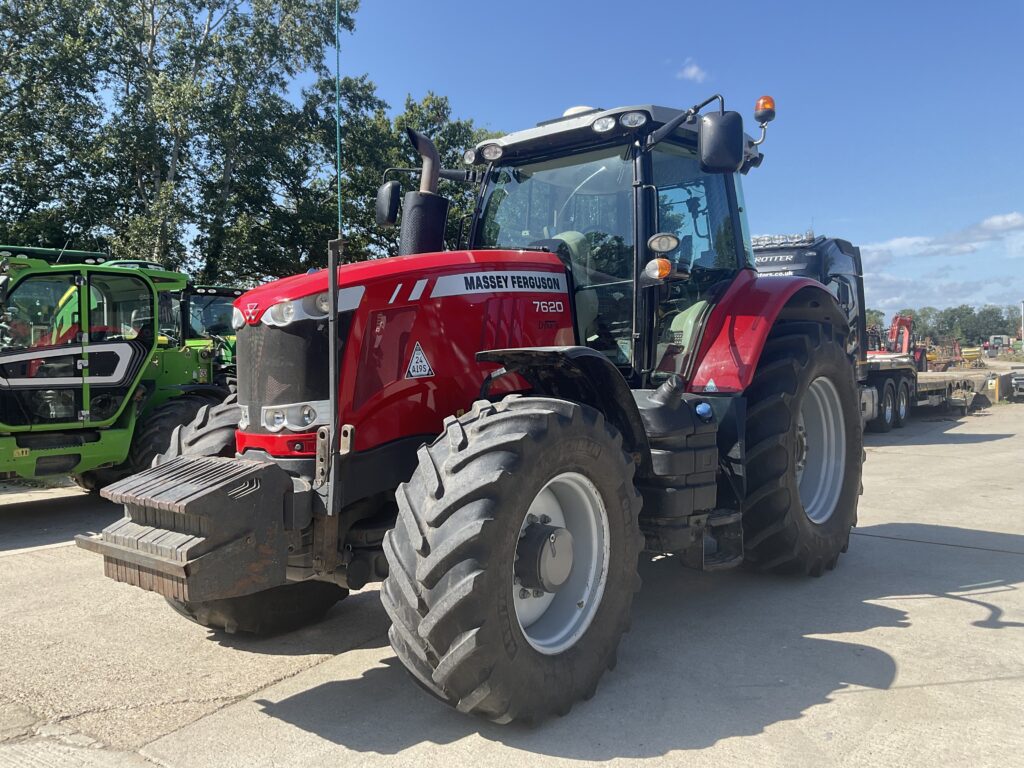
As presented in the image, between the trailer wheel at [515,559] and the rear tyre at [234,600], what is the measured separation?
123 centimetres

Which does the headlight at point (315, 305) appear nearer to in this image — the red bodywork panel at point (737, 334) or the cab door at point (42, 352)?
the red bodywork panel at point (737, 334)

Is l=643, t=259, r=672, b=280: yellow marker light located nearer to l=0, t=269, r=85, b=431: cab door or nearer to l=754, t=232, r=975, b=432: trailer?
l=0, t=269, r=85, b=431: cab door

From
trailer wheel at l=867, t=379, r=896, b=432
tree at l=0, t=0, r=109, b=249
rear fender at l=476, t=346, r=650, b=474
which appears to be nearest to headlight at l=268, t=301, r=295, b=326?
rear fender at l=476, t=346, r=650, b=474

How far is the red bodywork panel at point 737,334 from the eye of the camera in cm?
414

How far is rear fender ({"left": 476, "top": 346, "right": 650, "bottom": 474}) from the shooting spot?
327 cm

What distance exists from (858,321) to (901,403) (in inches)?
107

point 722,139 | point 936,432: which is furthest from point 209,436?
point 936,432

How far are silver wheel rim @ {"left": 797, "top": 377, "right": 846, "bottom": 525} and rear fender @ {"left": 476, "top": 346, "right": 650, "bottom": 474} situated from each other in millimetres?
1936

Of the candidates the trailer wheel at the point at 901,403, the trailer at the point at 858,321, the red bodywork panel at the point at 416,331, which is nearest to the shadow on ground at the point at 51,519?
the red bodywork panel at the point at 416,331

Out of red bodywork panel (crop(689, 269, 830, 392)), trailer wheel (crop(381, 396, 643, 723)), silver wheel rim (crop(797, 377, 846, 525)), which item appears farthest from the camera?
silver wheel rim (crop(797, 377, 846, 525))

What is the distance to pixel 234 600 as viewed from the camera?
366cm

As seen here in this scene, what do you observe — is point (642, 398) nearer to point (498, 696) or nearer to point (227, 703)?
point (498, 696)

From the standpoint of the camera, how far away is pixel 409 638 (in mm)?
2652

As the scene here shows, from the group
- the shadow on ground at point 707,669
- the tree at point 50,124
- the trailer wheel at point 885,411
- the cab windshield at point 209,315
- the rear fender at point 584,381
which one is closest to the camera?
the shadow on ground at point 707,669
